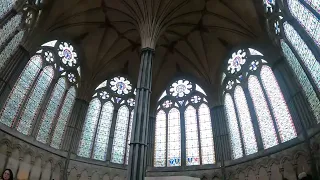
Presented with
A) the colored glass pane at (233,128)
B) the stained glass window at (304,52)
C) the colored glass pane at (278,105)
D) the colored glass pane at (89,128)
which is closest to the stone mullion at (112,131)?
the colored glass pane at (89,128)

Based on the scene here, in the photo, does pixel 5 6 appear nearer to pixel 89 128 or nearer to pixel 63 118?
pixel 63 118

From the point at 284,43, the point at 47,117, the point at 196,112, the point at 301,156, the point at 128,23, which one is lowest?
the point at 301,156

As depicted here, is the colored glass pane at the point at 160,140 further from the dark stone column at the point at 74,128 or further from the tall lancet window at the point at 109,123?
the dark stone column at the point at 74,128

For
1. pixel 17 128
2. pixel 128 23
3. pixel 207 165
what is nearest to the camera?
pixel 17 128

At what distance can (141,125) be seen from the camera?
41.9 feet

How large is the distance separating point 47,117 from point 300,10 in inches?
578

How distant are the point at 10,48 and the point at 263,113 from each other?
46.5 ft

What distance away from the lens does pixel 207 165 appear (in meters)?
17.0

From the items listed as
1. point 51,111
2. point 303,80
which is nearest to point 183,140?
point 303,80

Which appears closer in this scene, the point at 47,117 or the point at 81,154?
the point at 47,117

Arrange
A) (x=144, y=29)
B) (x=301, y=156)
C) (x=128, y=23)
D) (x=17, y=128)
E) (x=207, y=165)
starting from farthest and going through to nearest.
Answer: (x=128, y=23) < (x=207, y=165) < (x=144, y=29) < (x=17, y=128) < (x=301, y=156)

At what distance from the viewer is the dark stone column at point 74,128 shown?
54.5 feet

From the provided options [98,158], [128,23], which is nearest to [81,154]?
[98,158]

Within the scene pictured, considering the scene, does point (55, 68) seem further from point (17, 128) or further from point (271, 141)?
point (271, 141)
